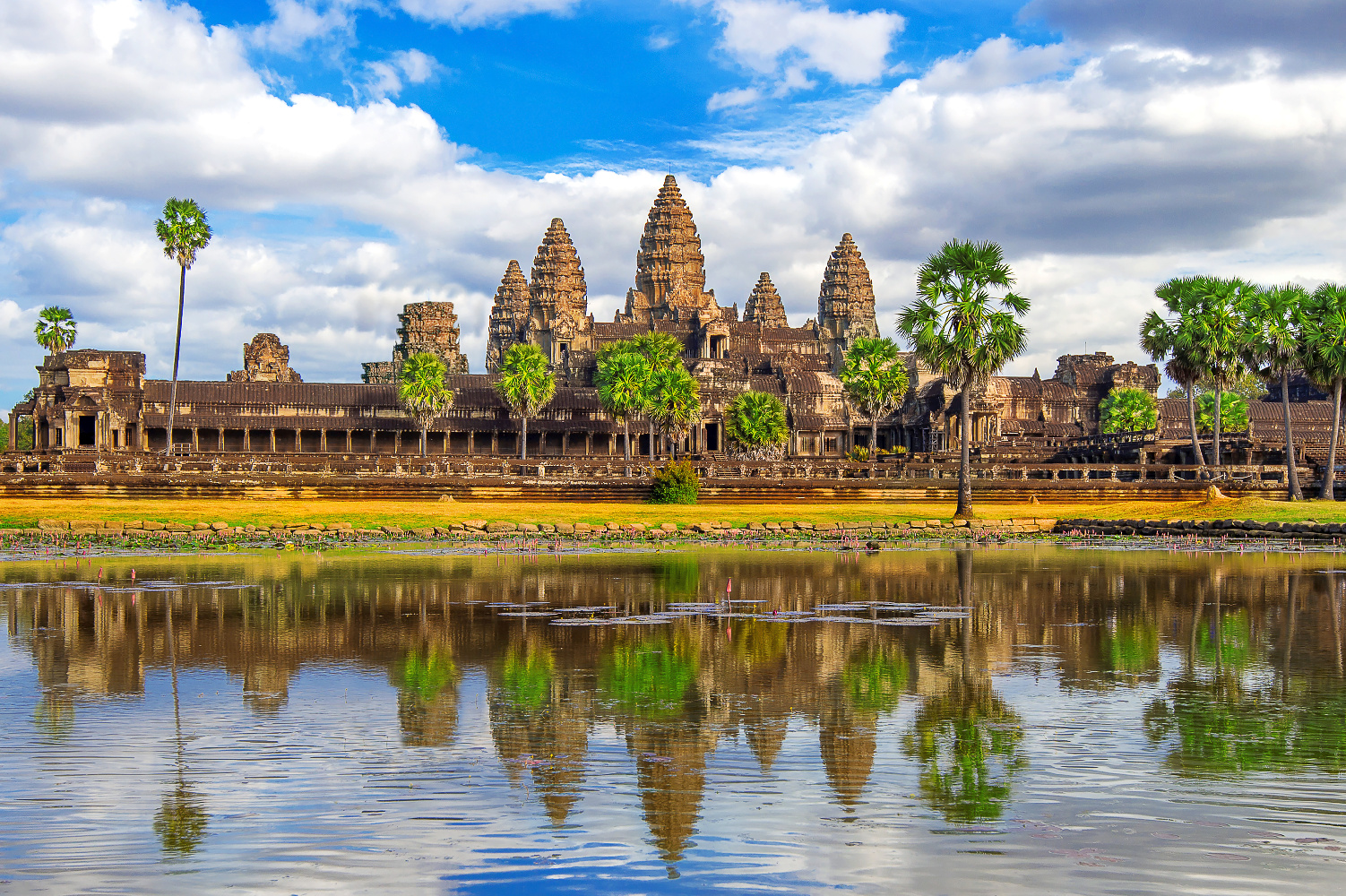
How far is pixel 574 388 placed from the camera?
101 metres

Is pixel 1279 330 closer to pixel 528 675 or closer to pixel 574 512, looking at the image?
pixel 574 512

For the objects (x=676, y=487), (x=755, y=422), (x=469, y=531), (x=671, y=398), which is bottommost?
(x=469, y=531)

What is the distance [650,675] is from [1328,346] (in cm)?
4799

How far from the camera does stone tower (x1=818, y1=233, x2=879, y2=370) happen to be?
150875 millimetres

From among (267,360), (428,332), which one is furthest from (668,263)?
(267,360)

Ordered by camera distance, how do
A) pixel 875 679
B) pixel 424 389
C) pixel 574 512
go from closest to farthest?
1. pixel 875 679
2. pixel 574 512
3. pixel 424 389

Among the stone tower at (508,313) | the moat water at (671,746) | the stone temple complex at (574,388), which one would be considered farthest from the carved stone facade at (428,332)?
the moat water at (671,746)

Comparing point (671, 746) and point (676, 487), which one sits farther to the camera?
point (676, 487)

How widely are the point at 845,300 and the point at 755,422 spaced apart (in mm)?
62956

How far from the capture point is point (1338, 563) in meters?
26.2

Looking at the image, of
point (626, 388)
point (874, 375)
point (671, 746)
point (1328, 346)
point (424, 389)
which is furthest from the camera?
point (874, 375)

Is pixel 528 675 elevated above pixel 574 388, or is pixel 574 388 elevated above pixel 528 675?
pixel 574 388

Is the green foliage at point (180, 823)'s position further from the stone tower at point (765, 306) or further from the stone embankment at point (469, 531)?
the stone tower at point (765, 306)

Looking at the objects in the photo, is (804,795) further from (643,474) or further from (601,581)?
(643,474)
